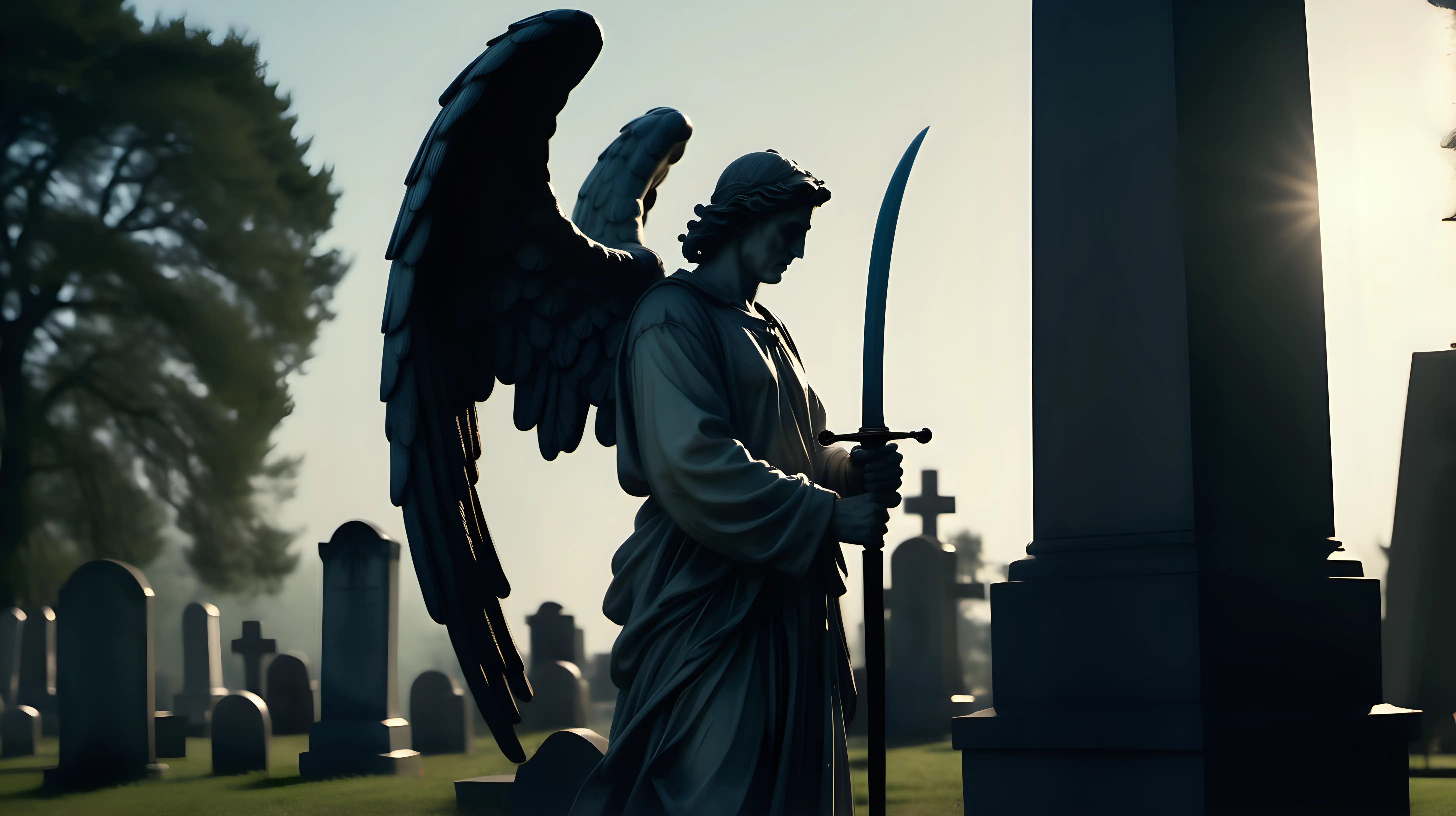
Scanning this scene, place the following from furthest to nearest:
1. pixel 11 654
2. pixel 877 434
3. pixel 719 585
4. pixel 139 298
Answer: pixel 139 298 → pixel 11 654 → pixel 719 585 → pixel 877 434

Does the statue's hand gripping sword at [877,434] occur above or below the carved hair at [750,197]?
below

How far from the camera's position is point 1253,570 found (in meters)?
3.56

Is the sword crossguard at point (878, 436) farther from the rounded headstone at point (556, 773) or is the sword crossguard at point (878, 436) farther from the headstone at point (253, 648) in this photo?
the headstone at point (253, 648)

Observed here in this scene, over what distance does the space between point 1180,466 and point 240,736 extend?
8.34m

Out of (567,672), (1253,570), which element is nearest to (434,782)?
(567,672)

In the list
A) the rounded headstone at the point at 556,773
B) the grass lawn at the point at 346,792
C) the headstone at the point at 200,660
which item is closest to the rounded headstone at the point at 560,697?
the grass lawn at the point at 346,792

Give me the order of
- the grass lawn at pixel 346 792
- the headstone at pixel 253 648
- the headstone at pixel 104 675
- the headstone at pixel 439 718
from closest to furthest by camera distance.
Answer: the grass lawn at pixel 346 792, the headstone at pixel 104 675, the headstone at pixel 439 718, the headstone at pixel 253 648

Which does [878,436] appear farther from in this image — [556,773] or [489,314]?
[556,773]

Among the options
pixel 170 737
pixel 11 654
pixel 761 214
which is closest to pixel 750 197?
pixel 761 214

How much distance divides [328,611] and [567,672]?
2.33 metres

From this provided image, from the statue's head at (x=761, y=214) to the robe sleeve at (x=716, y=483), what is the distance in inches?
12.8

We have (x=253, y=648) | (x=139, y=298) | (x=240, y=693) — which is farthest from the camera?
(x=139, y=298)

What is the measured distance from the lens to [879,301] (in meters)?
2.76

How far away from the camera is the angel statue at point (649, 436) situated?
9.43ft
